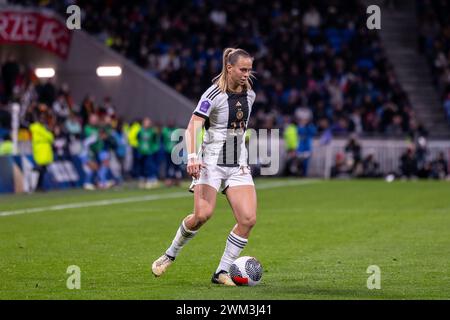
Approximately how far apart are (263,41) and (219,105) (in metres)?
31.7

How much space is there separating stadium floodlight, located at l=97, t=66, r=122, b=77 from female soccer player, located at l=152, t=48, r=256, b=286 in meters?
25.7

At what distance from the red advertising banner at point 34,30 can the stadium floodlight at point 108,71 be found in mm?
1537

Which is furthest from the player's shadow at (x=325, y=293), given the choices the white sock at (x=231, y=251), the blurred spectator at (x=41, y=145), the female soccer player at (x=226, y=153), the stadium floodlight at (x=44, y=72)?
the stadium floodlight at (x=44, y=72)

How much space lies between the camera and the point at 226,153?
35.9 feet

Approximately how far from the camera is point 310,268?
39.9 ft

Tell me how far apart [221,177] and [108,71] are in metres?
26.6

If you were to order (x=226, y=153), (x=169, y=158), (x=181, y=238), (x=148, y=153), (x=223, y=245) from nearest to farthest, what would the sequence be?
(x=226, y=153), (x=181, y=238), (x=223, y=245), (x=148, y=153), (x=169, y=158)

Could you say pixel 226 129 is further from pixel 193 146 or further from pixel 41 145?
pixel 41 145

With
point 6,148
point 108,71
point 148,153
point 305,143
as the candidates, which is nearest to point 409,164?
point 305,143

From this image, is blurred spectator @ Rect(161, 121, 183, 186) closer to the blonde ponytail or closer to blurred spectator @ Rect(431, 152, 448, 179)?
blurred spectator @ Rect(431, 152, 448, 179)

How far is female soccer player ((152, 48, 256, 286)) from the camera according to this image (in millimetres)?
10719

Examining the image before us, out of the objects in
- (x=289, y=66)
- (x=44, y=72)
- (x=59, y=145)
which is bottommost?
(x=59, y=145)
